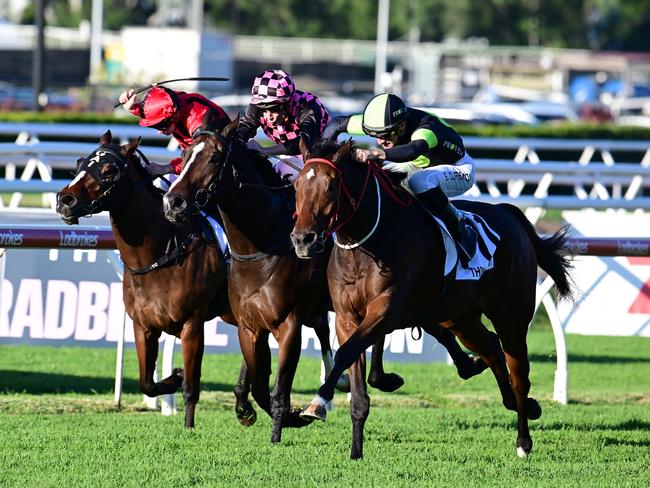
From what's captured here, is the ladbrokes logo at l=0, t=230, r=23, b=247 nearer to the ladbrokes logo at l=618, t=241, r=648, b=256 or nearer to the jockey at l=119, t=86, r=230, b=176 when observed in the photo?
the jockey at l=119, t=86, r=230, b=176

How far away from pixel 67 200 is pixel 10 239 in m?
0.81

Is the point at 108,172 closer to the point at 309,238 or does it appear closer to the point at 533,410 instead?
the point at 309,238

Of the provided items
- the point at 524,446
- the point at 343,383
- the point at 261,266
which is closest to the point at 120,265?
the point at 343,383

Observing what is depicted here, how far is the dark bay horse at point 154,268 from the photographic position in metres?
7.09

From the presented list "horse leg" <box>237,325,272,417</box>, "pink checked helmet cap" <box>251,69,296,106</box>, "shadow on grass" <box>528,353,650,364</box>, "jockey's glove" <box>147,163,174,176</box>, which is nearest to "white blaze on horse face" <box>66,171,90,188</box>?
"jockey's glove" <box>147,163,174,176</box>

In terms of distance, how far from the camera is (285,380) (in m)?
6.75

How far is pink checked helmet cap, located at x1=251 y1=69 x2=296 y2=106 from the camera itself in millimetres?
7082

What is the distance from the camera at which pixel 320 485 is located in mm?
5621

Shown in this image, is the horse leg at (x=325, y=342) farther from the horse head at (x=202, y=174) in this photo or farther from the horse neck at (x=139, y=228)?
the horse head at (x=202, y=174)

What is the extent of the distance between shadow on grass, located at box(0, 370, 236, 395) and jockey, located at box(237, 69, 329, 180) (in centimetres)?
222

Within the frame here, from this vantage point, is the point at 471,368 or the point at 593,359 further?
the point at 593,359

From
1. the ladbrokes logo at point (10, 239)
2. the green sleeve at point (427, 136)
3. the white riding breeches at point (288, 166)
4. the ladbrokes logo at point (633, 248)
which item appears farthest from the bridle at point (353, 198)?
the ladbrokes logo at point (633, 248)

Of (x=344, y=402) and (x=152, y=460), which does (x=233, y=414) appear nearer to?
(x=344, y=402)

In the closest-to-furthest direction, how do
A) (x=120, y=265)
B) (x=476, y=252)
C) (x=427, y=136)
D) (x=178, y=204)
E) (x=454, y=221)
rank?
(x=178, y=204)
(x=427, y=136)
(x=454, y=221)
(x=476, y=252)
(x=120, y=265)
